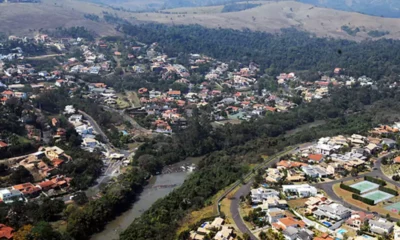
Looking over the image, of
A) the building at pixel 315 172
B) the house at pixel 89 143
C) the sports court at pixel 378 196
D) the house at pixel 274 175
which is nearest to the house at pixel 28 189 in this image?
the house at pixel 89 143

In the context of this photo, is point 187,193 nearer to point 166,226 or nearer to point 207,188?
point 207,188

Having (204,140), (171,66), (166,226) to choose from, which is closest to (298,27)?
(171,66)

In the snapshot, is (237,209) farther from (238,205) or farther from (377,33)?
(377,33)

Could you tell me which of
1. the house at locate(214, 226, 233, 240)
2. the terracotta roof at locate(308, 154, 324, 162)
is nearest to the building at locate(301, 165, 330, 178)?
the terracotta roof at locate(308, 154, 324, 162)

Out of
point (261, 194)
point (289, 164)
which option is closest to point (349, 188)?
point (289, 164)

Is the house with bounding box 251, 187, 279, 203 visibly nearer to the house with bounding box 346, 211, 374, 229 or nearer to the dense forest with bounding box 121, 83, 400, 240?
the dense forest with bounding box 121, 83, 400, 240
